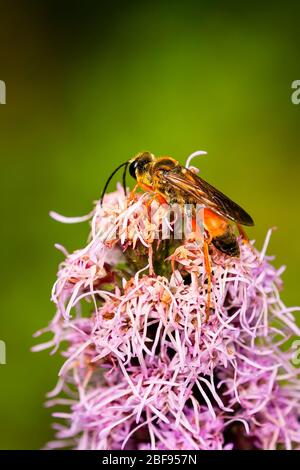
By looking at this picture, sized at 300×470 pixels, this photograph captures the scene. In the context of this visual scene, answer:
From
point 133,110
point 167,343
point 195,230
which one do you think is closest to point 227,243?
point 195,230

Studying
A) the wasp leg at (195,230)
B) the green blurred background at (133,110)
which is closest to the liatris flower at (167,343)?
the wasp leg at (195,230)

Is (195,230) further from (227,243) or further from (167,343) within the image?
(167,343)

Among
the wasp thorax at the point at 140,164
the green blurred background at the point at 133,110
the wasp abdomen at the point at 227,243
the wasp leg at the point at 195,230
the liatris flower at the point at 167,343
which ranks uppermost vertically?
the green blurred background at the point at 133,110

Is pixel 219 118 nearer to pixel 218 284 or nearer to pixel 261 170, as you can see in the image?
pixel 261 170

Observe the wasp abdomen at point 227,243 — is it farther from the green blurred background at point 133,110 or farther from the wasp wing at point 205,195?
the green blurred background at point 133,110

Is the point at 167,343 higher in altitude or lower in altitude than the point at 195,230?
lower

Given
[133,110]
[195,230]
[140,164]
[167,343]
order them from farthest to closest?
1. [133,110]
2. [140,164]
3. [195,230]
4. [167,343]
